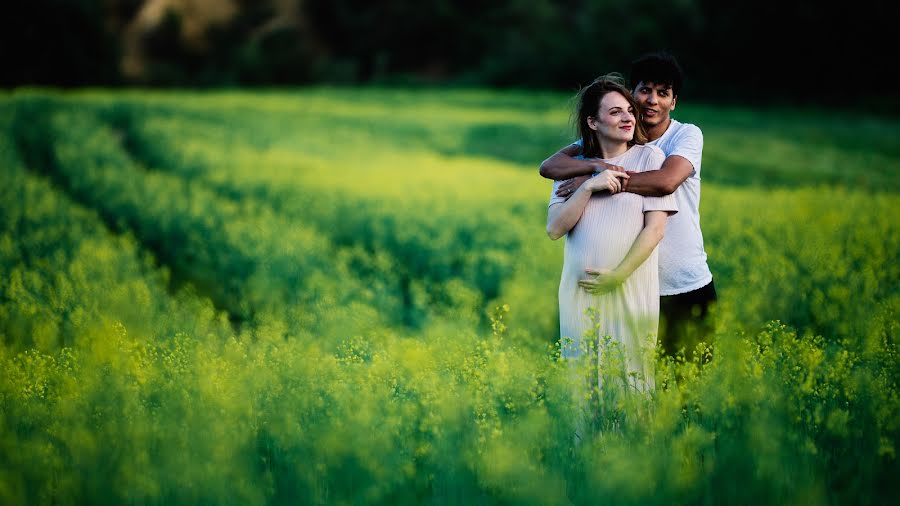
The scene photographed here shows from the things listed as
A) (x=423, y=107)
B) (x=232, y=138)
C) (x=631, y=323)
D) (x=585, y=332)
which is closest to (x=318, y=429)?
(x=585, y=332)

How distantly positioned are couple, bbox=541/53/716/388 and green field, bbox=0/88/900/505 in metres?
0.31

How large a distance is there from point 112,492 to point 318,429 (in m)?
0.75

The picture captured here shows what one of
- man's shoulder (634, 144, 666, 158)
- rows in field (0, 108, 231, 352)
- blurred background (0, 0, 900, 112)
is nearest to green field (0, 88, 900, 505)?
rows in field (0, 108, 231, 352)

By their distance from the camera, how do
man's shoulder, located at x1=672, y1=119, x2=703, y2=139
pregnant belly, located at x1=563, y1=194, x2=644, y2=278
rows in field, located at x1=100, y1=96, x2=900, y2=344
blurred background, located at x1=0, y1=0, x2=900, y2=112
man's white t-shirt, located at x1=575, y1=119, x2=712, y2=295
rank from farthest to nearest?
1. blurred background, located at x1=0, y1=0, x2=900, y2=112
2. rows in field, located at x1=100, y1=96, x2=900, y2=344
3. man's white t-shirt, located at x1=575, y1=119, x2=712, y2=295
4. man's shoulder, located at x1=672, y1=119, x2=703, y2=139
5. pregnant belly, located at x1=563, y1=194, x2=644, y2=278

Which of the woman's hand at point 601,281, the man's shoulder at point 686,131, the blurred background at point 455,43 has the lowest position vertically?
the woman's hand at point 601,281

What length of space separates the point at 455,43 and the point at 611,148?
60821mm

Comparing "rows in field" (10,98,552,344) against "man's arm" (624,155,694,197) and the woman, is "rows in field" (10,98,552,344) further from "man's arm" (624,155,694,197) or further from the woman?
"man's arm" (624,155,694,197)

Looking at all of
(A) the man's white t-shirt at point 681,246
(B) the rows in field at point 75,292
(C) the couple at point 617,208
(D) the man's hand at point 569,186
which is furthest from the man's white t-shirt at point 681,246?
(B) the rows in field at point 75,292

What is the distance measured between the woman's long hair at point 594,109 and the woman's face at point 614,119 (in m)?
0.02

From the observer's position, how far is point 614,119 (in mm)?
3867

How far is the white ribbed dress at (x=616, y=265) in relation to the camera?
12.8ft

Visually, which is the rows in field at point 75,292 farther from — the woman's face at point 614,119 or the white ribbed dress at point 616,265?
the woman's face at point 614,119

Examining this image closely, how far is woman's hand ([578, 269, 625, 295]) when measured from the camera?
3.84 metres

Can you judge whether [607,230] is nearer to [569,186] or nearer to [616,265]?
[616,265]
